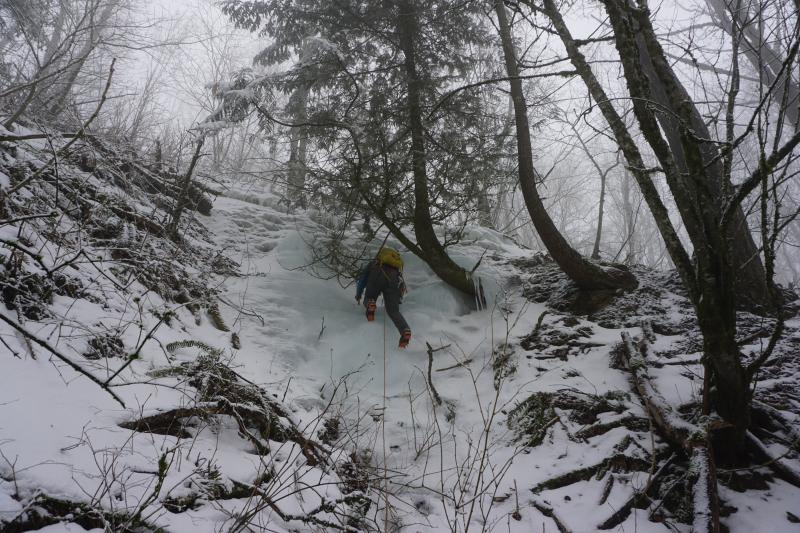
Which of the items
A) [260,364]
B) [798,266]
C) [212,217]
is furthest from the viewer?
[798,266]

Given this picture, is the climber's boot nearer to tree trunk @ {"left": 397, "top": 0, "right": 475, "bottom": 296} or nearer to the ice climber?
the ice climber

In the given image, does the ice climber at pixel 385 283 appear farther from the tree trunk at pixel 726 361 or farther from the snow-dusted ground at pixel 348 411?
the tree trunk at pixel 726 361

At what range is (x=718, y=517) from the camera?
2248 millimetres

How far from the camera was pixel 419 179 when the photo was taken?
6273 mm

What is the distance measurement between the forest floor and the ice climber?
0.98ft

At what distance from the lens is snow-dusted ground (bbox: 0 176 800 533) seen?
1.81m

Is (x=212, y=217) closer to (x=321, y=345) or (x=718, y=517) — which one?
(x=321, y=345)

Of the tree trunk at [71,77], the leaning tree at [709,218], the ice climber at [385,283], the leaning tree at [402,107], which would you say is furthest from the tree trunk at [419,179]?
the tree trunk at [71,77]

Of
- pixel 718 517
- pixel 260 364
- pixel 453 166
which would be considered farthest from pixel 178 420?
pixel 453 166

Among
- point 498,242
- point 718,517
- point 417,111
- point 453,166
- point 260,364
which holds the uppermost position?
point 417,111

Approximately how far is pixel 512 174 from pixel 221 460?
5.45 m

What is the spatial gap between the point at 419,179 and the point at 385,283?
1737 mm

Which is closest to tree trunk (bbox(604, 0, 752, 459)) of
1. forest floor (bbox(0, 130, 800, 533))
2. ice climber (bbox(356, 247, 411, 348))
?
forest floor (bbox(0, 130, 800, 533))

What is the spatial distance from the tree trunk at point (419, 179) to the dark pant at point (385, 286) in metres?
0.74
